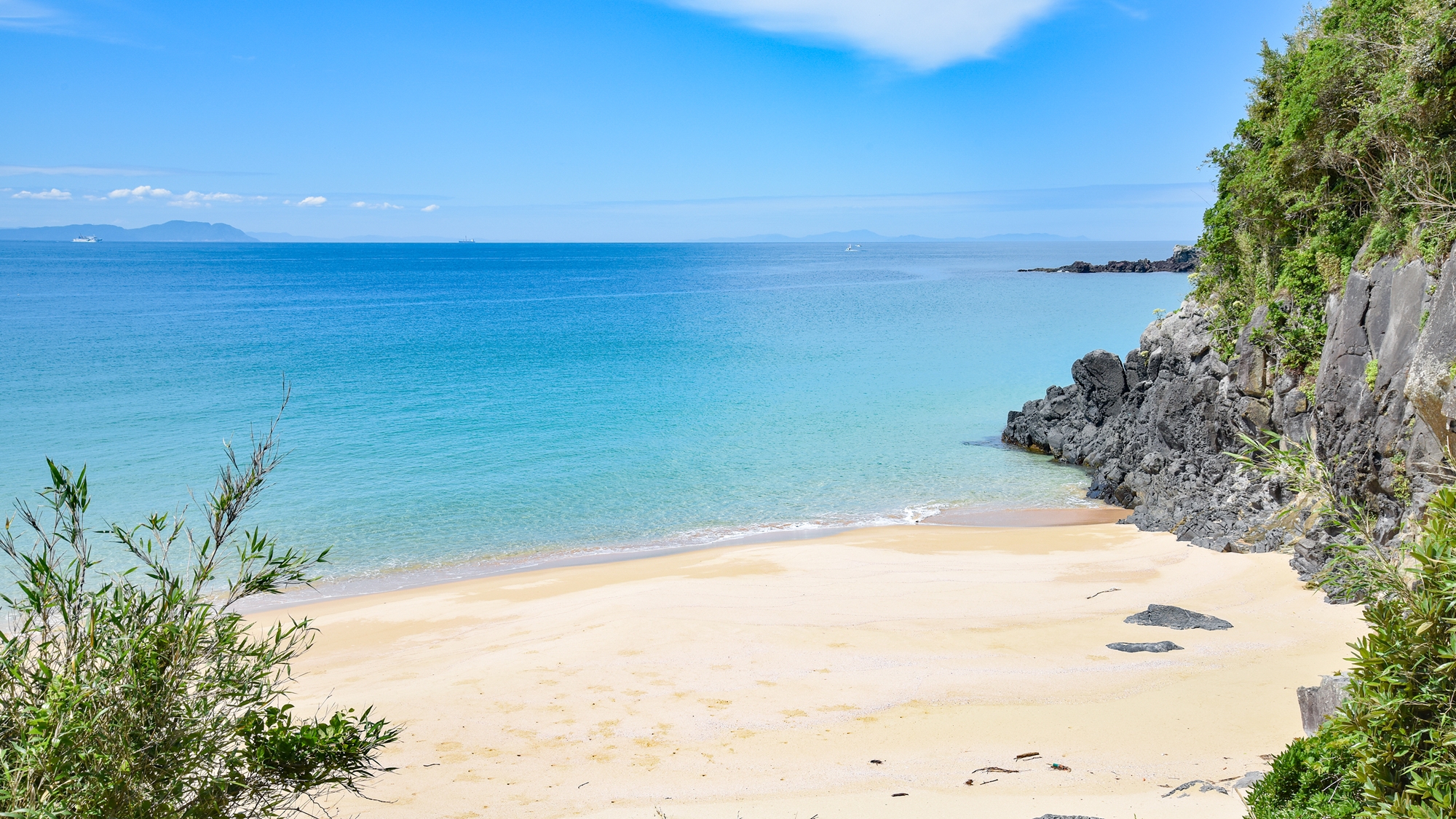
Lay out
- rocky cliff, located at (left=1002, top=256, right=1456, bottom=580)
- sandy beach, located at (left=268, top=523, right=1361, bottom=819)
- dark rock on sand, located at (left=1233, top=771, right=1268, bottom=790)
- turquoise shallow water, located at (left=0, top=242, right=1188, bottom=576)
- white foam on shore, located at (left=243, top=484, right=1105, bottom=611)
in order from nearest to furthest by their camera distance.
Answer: dark rock on sand, located at (left=1233, top=771, right=1268, bottom=790), sandy beach, located at (left=268, top=523, right=1361, bottom=819), rocky cliff, located at (left=1002, top=256, right=1456, bottom=580), white foam on shore, located at (left=243, top=484, right=1105, bottom=611), turquoise shallow water, located at (left=0, top=242, right=1188, bottom=576)

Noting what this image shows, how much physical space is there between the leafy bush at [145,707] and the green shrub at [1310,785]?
20.2 ft

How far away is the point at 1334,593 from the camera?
13.0m

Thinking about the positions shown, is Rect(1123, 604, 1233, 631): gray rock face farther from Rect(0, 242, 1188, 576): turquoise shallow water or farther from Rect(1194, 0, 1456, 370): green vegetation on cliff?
Rect(0, 242, 1188, 576): turquoise shallow water

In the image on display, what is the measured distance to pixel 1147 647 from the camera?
12266 millimetres

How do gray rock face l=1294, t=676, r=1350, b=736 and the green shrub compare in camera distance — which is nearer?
the green shrub

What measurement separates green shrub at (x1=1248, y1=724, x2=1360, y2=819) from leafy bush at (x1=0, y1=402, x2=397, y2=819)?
6144 millimetres

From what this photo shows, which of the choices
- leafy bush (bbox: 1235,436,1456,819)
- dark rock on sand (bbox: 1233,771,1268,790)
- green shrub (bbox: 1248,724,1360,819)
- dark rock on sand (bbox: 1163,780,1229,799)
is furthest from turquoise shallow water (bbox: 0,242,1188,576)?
leafy bush (bbox: 1235,436,1456,819)

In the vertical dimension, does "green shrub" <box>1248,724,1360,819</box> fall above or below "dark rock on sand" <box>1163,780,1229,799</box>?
above

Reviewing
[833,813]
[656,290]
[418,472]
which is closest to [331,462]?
[418,472]

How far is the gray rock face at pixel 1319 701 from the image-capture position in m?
7.42

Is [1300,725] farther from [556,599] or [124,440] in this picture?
Result: [124,440]

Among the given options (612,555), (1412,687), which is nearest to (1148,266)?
(612,555)

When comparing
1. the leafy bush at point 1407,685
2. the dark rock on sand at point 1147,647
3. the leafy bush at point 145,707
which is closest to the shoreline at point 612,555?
the dark rock on sand at point 1147,647

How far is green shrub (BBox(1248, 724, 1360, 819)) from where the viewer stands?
575cm
